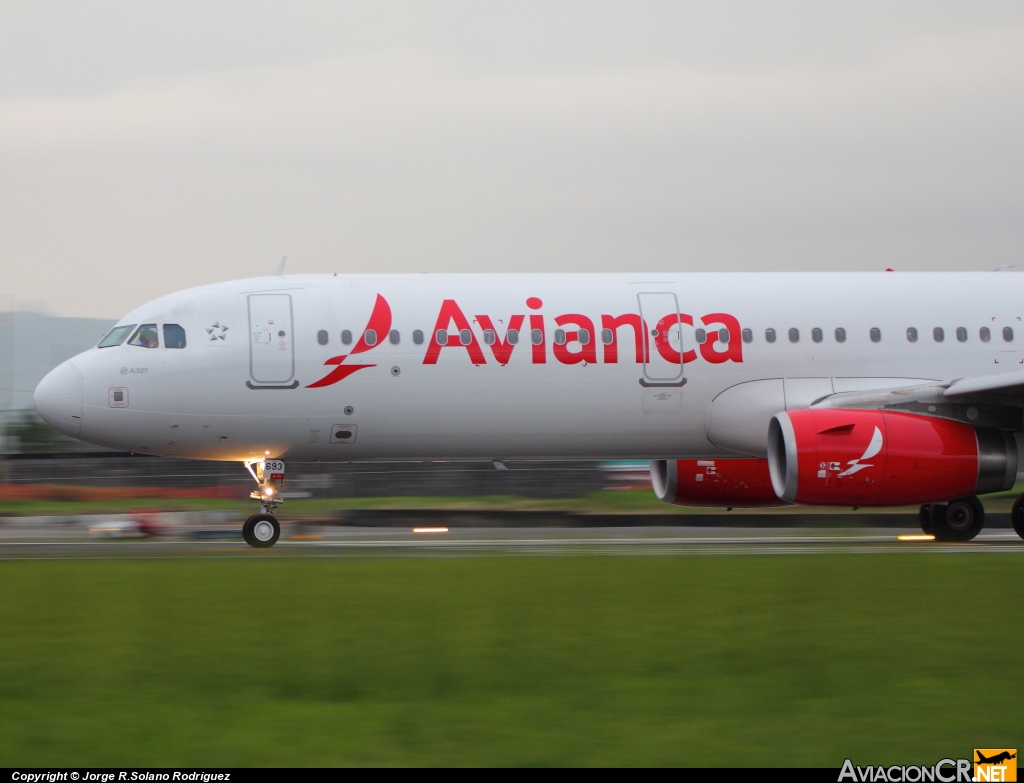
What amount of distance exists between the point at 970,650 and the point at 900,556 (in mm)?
5840

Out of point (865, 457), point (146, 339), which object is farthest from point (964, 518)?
point (146, 339)

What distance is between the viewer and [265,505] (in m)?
16.8

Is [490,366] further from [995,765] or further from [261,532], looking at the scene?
[995,765]

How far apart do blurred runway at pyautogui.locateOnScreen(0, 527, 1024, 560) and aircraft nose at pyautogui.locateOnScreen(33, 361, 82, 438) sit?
154cm

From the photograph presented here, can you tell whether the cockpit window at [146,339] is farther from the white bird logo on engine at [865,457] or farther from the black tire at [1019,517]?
the black tire at [1019,517]

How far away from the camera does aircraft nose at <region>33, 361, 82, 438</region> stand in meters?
16.5

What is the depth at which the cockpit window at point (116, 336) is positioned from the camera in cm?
1692

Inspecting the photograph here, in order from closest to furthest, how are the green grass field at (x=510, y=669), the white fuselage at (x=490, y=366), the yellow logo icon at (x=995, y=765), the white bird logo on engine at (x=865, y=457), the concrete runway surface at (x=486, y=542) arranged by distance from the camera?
the yellow logo icon at (x=995, y=765) < the green grass field at (x=510, y=669) < the concrete runway surface at (x=486, y=542) < the white bird logo on engine at (x=865, y=457) < the white fuselage at (x=490, y=366)

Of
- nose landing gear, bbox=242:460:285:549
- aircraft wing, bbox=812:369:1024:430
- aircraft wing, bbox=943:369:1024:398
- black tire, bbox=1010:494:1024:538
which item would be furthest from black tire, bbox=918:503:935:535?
nose landing gear, bbox=242:460:285:549

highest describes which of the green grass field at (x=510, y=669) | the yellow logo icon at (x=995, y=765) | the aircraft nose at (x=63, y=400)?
the aircraft nose at (x=63, y=400)

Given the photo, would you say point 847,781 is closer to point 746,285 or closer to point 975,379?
point 975,379

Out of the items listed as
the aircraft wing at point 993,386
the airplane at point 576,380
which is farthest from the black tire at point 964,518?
the aircraft wing at point 993,386

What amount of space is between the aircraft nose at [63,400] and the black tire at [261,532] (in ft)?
8.22

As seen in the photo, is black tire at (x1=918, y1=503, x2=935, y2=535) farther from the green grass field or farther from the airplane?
the green grass field
